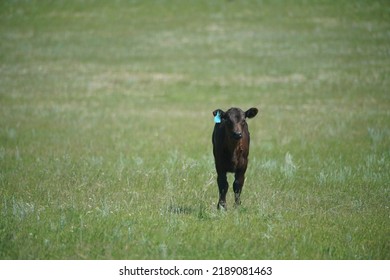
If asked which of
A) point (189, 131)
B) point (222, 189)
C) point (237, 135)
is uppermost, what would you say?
point (237, 135)

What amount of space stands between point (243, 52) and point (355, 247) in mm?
38052

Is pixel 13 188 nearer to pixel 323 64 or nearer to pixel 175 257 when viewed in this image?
pixel 175 257

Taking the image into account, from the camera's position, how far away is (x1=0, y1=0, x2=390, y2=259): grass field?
9.35m

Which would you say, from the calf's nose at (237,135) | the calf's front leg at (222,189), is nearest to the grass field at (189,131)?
the calf's front leg at (222,189)

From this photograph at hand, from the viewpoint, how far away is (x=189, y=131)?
886 inches

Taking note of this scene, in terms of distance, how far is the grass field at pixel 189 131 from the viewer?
935 cm

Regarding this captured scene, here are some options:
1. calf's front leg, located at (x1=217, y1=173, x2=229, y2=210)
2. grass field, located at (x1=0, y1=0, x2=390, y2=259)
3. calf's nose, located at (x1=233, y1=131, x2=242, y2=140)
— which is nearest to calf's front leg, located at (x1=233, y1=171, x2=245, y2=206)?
calf's front leg, located at (x1=217, y1=173, x2=229, y2=210)

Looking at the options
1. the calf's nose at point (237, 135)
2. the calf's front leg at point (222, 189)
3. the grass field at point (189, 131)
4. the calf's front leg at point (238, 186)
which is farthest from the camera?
the calf's front leg at point (238, 186)

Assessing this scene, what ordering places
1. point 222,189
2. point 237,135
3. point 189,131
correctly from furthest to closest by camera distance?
point 189,131 → point 222,189 → point 237,135

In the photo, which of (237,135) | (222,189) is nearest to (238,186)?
(222,189)

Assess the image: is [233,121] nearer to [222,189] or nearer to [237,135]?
[237,135]

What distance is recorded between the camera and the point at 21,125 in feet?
75.3

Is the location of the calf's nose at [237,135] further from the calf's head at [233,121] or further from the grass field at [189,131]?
the grass field at [189,131]
